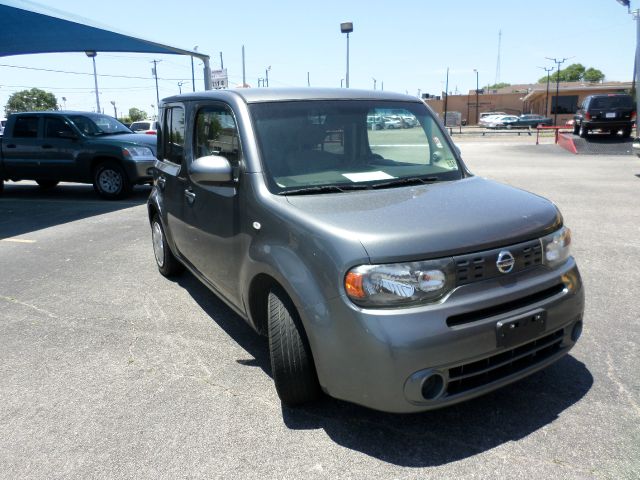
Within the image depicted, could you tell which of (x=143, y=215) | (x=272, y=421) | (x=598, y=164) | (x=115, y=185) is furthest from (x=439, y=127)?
(x=598, y=164)

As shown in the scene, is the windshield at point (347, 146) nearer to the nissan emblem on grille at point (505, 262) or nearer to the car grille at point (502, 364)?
the nissan emblem on grille at point (505, 262)

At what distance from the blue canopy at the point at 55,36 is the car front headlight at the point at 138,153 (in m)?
3.48

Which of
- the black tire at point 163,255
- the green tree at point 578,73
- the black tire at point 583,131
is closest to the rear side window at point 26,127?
the black tire at point 163,255

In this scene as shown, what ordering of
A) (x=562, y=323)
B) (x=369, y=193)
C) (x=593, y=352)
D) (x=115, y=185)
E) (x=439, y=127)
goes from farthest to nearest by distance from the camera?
1. (x=115, y=185)
2. (x=439, y=127)
3. (x=593, y=352)
4. (x=369, y=193)
5. (x=562, y=323)

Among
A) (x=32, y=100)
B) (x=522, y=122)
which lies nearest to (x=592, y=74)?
(x=522, y=122)

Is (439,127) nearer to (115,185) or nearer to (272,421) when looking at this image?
(272,421)

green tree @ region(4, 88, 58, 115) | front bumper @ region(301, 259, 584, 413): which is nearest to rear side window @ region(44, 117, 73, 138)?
front bumper @ region(301, 259, 584, 413)

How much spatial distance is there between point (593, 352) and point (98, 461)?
3.17 metres

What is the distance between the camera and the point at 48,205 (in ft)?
35.6

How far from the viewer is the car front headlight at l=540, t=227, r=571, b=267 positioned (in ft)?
9.25

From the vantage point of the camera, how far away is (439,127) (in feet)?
13.2

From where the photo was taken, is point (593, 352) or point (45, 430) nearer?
point (45, 430)

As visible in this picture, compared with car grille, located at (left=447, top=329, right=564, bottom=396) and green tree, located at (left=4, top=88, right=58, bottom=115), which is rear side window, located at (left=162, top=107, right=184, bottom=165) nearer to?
car grille, located at (left=447, top=329, right=564, bottom=396)

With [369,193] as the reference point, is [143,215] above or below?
below
